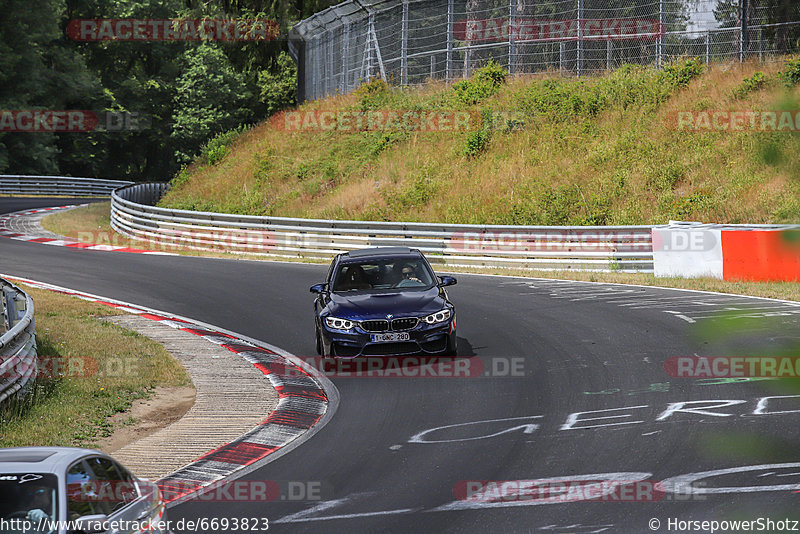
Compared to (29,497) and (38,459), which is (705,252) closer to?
(38,459)

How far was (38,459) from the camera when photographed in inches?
207

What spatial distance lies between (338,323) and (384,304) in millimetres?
684

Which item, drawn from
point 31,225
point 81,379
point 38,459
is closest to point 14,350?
point 81,379

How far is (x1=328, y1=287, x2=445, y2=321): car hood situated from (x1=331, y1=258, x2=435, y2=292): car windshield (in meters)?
0.38

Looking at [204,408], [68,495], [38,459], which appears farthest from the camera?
[204,408]

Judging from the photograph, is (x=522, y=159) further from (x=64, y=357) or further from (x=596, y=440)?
(x=596, y=440)

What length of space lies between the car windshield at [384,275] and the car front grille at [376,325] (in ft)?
4.09

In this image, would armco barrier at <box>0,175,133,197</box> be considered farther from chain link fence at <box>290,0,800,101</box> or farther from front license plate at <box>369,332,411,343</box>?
front license plate at <box>369,332,411,343</box>

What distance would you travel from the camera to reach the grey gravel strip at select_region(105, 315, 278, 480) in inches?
376

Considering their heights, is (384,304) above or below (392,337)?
above

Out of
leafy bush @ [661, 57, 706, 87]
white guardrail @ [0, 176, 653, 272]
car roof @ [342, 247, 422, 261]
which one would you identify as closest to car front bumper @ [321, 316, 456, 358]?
car roof @ [342, 247, 422, 261]

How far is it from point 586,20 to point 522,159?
16.3ft

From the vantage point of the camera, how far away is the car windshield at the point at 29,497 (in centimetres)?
480

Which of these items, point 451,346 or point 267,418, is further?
point 451,346
